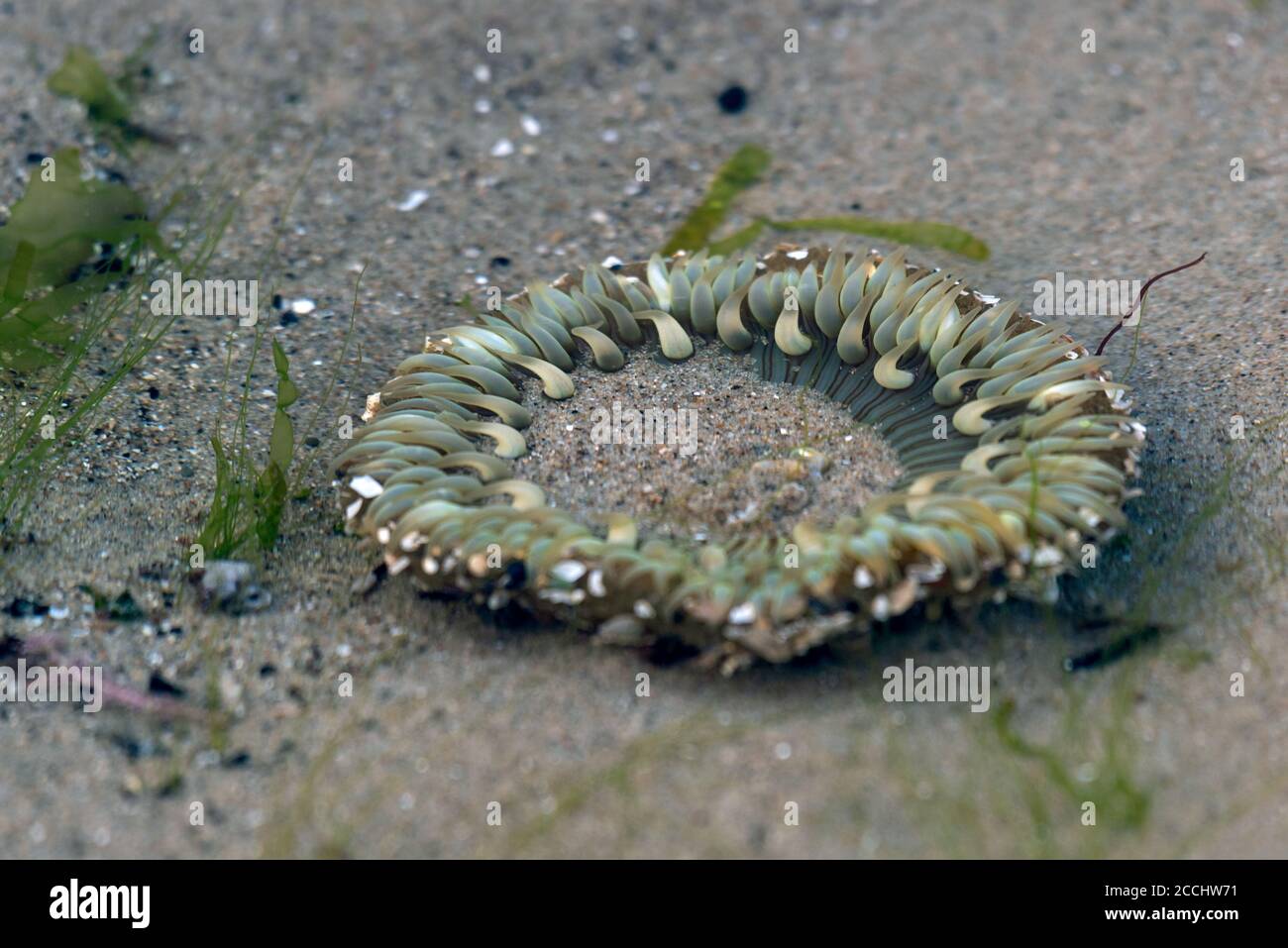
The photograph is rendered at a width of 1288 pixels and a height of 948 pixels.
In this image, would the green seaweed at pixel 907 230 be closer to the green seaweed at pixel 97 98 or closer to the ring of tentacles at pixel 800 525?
the ring of tentacles at pixel 800 525

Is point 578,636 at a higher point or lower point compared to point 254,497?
lower

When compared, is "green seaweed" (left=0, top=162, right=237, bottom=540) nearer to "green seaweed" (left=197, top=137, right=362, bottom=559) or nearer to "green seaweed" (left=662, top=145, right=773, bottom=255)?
"green seaweed" (left=197, top=137, right=362, bottom=559)

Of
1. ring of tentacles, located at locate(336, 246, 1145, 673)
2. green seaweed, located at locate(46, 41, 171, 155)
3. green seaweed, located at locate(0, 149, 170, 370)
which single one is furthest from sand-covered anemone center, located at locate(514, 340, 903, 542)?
green seaweed, located at locate(46, 41, 171, 155)

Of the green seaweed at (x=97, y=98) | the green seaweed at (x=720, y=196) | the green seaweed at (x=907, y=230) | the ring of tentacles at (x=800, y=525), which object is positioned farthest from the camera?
the green seaweed at (x=97, y=98)

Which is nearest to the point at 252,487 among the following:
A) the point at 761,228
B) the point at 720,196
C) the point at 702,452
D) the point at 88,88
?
the point at 702,452

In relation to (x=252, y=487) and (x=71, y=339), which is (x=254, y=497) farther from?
(x=71, y=339)

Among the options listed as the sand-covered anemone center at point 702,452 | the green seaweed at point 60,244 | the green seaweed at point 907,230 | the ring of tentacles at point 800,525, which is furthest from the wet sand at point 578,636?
the sand-covered anemone center at point 702,452
